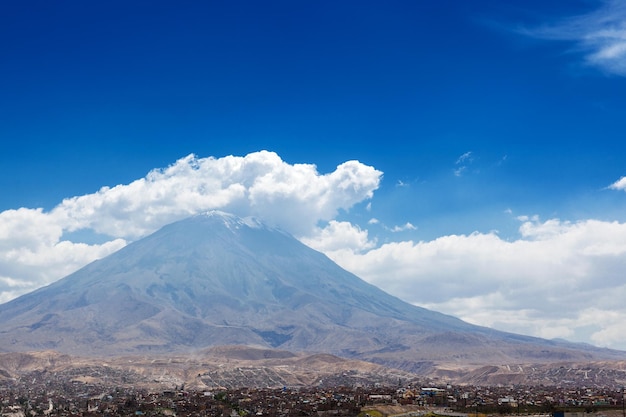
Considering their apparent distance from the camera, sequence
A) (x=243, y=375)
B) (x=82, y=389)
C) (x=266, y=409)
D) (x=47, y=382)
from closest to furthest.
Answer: (x=266, y=409), (x=82, y=389), (x=47, y=382), (x=243, y=375)

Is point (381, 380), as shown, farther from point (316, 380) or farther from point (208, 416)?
point (208, 416)

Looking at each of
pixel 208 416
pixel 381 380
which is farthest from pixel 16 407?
pixel 381 380

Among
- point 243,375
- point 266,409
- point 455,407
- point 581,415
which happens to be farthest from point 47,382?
point 581,415

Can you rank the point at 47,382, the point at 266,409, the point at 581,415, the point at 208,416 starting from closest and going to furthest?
the point at 581,415 < the point at 208,416 < the point at 266,409 < the point at 47,382

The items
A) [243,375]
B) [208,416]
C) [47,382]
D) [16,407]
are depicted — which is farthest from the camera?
[243,375]

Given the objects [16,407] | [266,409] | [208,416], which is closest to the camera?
[208,416]

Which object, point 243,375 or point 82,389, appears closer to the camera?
point 82,389

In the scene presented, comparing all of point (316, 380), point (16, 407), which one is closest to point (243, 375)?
point (316, 380)

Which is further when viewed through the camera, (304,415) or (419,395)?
(419,395)

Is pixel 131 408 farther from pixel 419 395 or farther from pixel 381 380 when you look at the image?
pixel 381 380
